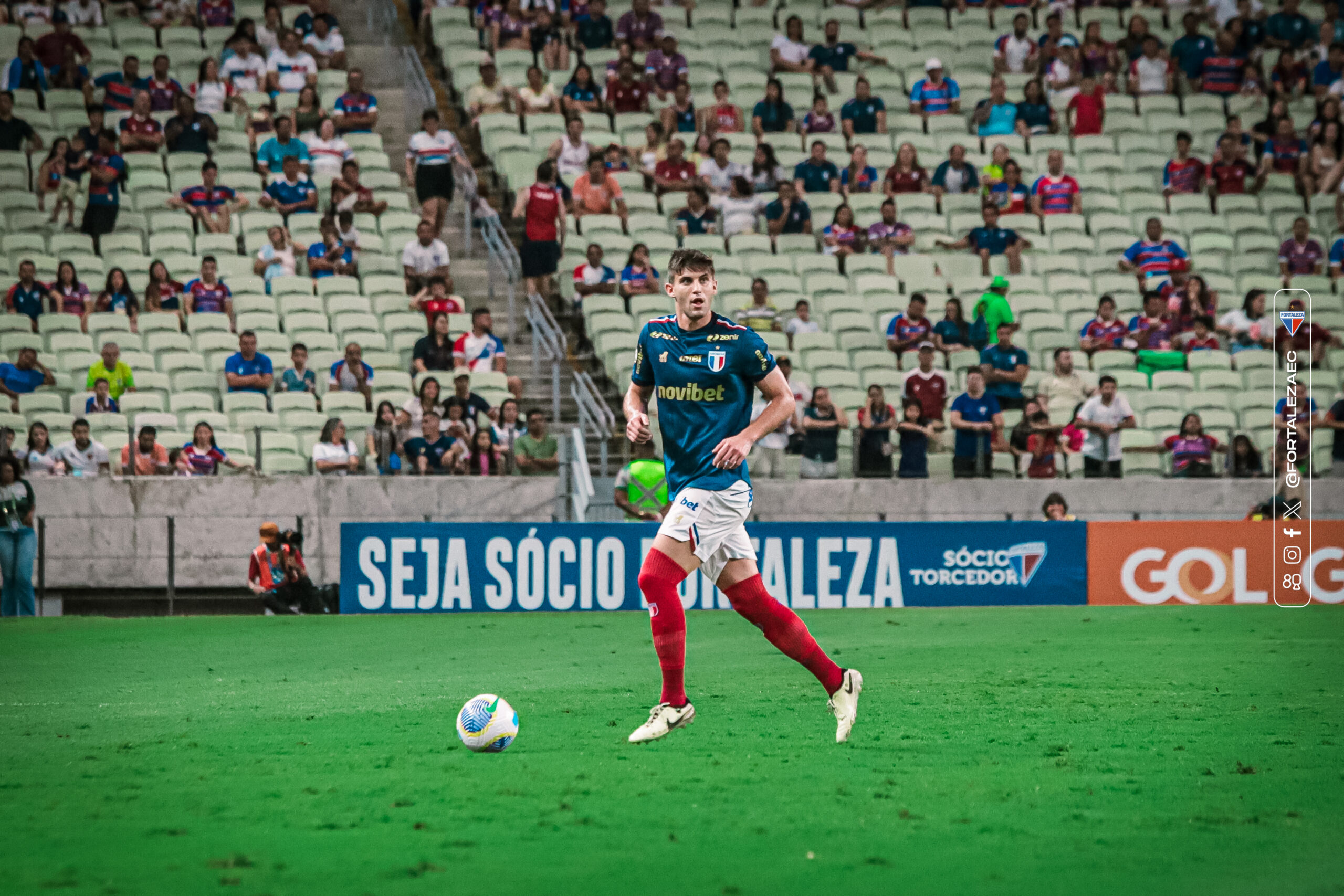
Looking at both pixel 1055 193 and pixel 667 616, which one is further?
pixel 1055 193

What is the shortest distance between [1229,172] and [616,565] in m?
12.9

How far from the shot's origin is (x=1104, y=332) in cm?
2061

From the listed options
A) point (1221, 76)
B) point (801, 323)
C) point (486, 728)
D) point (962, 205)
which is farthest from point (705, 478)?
point (1221, 76)

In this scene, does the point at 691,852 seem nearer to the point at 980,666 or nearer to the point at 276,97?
the point at 980,666

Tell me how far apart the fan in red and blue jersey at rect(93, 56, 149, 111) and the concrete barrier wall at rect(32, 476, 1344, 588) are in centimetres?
716

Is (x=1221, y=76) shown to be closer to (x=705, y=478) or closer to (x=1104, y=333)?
(x=1104, y=333)

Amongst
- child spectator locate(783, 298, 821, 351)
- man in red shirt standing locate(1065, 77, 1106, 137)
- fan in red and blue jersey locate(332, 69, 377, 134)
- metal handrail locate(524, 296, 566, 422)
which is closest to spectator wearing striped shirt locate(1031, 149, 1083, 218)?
man in red shirt standing locate(1065, 77, 1106, 137)

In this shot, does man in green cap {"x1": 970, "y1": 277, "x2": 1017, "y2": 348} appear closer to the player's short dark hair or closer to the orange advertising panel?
the orange advertising panel

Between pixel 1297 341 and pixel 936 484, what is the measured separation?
233 inches

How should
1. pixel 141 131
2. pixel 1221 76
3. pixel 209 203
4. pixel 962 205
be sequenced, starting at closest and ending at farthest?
pixel 209 203, pixel 141 131, pixel 962 205, pixel 1221 76

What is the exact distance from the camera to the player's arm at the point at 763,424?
23.8 feet

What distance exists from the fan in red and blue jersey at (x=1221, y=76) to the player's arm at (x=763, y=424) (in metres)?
20.0

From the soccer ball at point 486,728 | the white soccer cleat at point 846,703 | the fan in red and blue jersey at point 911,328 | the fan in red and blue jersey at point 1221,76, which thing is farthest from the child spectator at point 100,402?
the fan in red and blue jersey at point 1221,76

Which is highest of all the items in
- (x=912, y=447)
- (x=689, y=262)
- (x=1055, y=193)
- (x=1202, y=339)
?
(x=1055, y=193)
